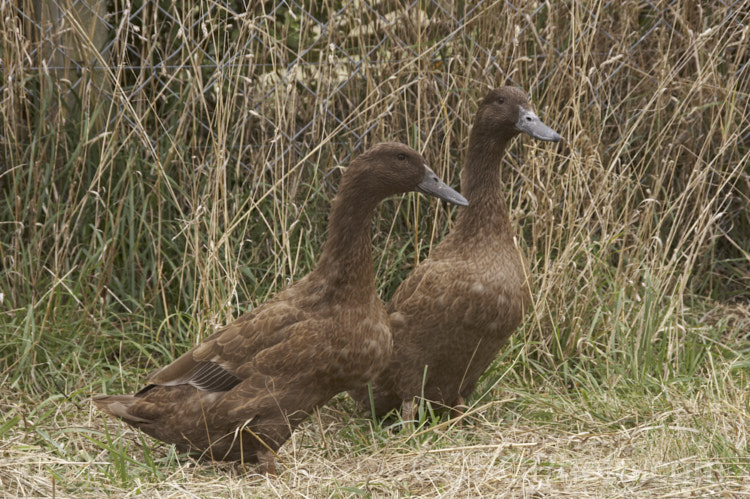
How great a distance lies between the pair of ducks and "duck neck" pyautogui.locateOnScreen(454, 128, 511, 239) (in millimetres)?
38

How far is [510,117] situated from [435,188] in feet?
1.70

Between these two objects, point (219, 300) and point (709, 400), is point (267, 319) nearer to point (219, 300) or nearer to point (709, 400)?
point (219, 300)

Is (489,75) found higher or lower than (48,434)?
higher

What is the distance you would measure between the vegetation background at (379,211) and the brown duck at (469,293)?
0.56 feet

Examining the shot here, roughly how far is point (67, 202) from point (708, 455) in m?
2.71

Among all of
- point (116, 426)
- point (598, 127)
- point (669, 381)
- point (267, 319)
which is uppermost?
point (598, 127)

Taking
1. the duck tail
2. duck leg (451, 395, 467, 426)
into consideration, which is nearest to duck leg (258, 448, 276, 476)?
the duck tail

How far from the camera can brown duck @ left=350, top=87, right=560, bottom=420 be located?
3734 millimetres

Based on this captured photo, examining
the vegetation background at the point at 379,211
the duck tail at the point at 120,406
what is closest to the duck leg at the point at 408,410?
the vegetation background at the point at 379,211

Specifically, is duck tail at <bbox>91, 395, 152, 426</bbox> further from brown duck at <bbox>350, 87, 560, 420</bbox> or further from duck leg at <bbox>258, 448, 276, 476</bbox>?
brown duck at <bbox>350, 87, 560, 420</bbox>

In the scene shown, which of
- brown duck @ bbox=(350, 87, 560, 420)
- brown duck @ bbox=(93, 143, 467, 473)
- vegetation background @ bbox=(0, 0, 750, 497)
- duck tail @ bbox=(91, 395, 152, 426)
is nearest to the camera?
brown duck @ bbox=(93, 143, 467, 473)

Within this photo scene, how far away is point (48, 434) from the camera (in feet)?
12.1

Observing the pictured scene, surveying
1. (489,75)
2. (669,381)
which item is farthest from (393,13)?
(669,381)

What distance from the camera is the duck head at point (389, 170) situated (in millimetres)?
3449
